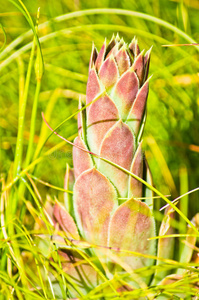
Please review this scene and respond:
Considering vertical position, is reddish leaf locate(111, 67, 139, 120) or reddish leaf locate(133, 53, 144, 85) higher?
reddish leaf locate(133, 53, 144, 85)

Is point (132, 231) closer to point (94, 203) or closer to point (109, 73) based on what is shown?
point (94, 203)

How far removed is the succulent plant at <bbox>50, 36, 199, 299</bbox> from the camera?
21.5 inches

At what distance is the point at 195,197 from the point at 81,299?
39 cm

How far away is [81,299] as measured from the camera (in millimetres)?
561

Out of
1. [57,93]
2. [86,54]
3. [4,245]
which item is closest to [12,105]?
[57,93]

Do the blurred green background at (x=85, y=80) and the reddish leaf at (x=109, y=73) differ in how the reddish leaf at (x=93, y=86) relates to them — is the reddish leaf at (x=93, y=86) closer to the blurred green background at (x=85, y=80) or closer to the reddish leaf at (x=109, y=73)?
the reddish leaf at (x=109, y=73)

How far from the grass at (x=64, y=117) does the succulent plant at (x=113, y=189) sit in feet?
0.07

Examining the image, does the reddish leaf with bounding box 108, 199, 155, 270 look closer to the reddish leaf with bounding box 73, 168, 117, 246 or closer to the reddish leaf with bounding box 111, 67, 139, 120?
the reddish leaf with bounding box 73, 168, 117, 246

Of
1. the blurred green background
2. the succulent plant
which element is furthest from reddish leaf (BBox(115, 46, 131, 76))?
the blurred green background

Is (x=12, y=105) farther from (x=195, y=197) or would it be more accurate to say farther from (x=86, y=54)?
(x=195, y=197)

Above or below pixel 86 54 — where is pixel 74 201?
below

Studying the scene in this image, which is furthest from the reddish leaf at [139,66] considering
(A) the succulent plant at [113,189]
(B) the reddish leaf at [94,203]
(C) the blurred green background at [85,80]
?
(C) the blurred green background at [85,80]

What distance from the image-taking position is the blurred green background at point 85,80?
0.93 meters

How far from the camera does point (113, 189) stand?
1.86ft
